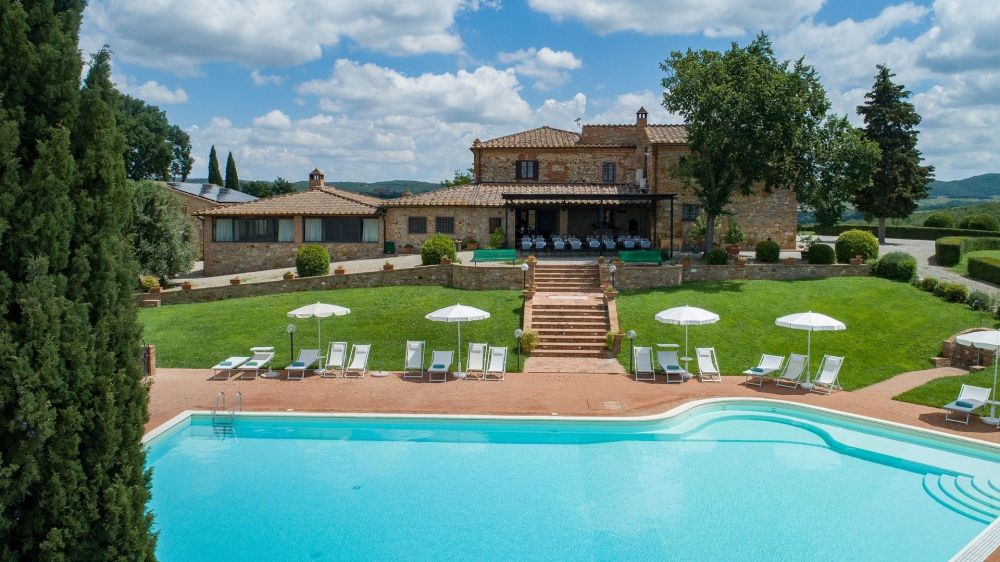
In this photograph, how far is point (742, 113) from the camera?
27.6 metres

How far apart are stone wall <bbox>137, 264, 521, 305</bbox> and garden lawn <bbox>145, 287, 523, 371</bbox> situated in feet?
2.34

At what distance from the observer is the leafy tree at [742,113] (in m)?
27.7

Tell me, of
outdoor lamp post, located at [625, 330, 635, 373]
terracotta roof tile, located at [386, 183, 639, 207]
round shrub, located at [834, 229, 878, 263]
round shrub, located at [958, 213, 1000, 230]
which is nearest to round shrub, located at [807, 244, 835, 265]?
round shrub, located at [834, 229, 878, 263]

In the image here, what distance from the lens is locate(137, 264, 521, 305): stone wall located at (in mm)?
27406

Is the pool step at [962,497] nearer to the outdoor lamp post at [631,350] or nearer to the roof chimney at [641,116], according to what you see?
the outdoor lamp post at [631,350]

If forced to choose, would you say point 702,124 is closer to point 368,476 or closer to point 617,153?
point 617,153

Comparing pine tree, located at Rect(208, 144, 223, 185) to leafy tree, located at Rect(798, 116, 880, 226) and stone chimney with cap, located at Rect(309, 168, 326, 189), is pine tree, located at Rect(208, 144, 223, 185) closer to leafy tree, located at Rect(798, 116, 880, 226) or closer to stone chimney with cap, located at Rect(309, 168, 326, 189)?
stone chimney with cap, located at Rect(309, 168, 326, 189)

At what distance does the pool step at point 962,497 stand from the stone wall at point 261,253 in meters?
29.9

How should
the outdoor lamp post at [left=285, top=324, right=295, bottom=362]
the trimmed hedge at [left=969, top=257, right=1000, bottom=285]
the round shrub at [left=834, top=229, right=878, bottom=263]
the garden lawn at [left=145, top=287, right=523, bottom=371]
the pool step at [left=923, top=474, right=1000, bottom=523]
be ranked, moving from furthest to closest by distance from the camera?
the round shrub at [left=834, top=229, right=878, bottom=263], the trimmed hedge at [left=969, top=257, right=1000, bottom=285], the garden lawn at [left=145, top=287, right=523, bottom=371], the outdoor lamp post at [left=285, top=324, right=295, bottom=362], the pool step at [left=923, top=474, right=1000, bottom=523]

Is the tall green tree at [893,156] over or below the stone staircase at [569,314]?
over

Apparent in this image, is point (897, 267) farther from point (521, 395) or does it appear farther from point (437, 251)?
point (437, 251)

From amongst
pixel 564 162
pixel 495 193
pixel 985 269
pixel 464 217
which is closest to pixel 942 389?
pixel 985 269

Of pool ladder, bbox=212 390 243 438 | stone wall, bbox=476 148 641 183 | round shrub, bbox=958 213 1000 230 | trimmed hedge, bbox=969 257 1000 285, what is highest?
stone wall, bbox=476 148 641 183

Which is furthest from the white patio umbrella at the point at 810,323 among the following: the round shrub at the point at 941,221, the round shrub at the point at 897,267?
the round shrub at the point at 941,221
